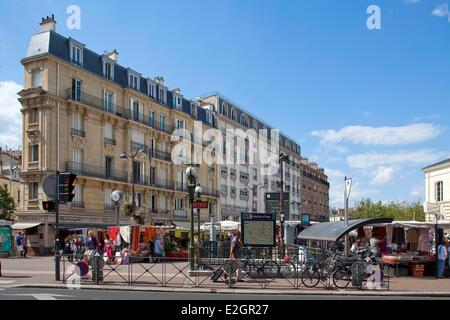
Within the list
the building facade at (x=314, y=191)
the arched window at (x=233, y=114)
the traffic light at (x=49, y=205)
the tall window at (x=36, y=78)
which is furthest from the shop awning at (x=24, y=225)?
the building facade at (x=314, y=191)

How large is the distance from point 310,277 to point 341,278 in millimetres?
986

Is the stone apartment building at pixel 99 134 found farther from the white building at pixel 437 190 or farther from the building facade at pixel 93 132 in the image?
the white building at pixel 437 190

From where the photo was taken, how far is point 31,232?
117 feet

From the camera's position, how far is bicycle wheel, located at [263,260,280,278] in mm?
16858

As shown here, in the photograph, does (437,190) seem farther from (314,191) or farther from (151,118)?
(314,191)

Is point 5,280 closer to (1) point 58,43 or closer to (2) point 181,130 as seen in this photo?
(1) point 58,43

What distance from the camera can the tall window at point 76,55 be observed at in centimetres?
3844

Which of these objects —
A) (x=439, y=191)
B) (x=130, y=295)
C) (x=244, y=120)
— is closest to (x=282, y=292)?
(x=130, y=295)

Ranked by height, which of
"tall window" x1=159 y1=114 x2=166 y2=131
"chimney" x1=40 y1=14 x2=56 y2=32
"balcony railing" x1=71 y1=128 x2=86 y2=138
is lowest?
"balcony railing" x1=71 y1=128 x2=86 y2=138

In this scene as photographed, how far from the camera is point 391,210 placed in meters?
68.6

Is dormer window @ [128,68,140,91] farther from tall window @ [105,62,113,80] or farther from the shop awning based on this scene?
the shop awning

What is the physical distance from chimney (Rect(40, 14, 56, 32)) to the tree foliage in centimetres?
4690

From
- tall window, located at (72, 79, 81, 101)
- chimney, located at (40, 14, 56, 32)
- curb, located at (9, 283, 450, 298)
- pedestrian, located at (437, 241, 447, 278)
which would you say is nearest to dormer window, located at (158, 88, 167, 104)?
tall window, located at (72, 79, 81, 101)

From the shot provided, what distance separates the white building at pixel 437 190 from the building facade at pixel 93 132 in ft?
81.3
